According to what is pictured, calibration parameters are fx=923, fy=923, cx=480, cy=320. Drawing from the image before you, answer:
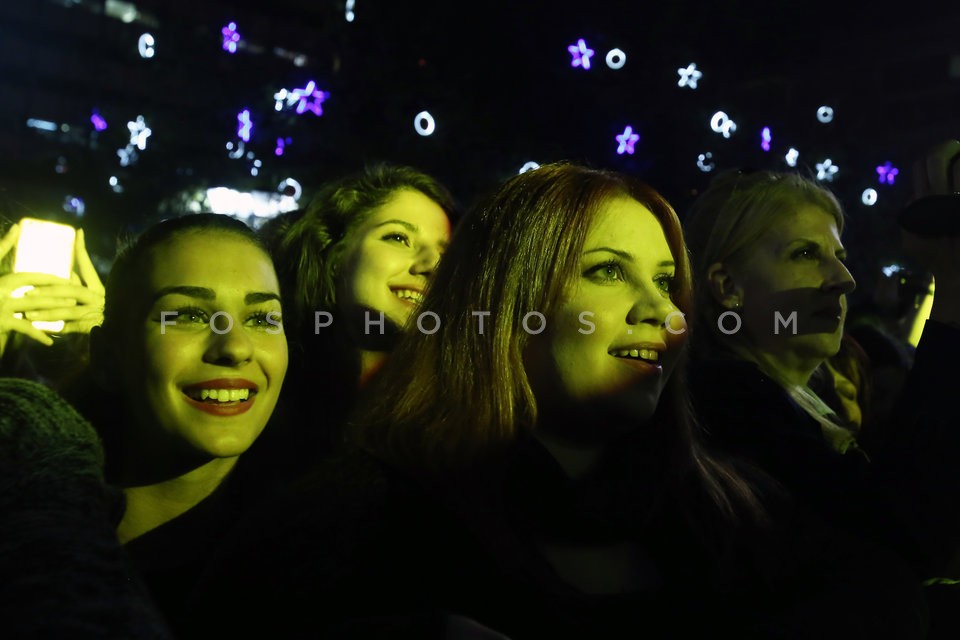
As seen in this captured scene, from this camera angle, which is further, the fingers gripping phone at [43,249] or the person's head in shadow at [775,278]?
the fingers gripping phone at [43,249]

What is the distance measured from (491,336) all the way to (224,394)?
2.78ft

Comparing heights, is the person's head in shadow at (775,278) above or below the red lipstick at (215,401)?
above

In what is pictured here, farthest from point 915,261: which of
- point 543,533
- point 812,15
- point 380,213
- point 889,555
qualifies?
point 812,15

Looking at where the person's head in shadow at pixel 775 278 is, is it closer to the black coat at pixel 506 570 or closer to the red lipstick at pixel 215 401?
the black coat at pixel 506 570

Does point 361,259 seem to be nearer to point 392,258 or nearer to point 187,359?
point 392,258

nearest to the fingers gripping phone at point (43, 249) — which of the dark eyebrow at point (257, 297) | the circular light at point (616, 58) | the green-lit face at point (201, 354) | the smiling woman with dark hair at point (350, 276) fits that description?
the smiling woman with dark hair at point (350, 276)

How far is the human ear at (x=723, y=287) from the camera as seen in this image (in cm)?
294

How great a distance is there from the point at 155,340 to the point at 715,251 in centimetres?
175

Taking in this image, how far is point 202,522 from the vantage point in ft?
7.95

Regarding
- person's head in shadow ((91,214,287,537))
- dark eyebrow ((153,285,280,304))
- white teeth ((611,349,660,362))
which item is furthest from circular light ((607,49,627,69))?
white teeth ((611,349,660,362))

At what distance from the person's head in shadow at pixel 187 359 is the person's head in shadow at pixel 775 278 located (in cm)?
133

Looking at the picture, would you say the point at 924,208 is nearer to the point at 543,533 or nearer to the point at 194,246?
the point at 543,533

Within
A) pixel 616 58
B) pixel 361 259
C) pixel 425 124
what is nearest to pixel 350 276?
pixel 361 259

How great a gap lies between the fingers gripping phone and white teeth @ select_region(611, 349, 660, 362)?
2204 mm
